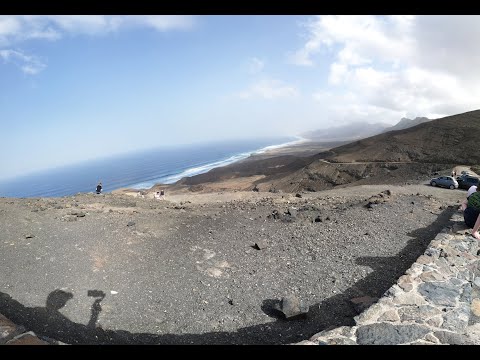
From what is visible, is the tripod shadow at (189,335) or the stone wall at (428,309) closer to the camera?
the stone wall at (428,309)

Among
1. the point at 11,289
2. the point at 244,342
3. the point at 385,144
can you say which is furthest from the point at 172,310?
the point at 385,144

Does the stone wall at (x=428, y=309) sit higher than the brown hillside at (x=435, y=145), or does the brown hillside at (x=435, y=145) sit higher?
the brown hillside at (x=435, y=145)

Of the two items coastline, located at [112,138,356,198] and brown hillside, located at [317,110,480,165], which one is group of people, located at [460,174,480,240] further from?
coastline, located at [112,138,356,198]

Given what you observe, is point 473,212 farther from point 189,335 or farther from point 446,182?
point 446,182

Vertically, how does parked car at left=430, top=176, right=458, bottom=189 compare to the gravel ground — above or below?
below

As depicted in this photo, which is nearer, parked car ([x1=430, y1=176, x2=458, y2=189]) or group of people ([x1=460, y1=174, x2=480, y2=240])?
group of people ([x1=460, y1=174, x2=480, y2=240])

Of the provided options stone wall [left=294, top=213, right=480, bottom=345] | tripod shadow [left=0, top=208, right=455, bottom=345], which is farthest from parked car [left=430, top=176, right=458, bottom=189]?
tripod shadow [left=0, top=208, right=455, bottom=345]

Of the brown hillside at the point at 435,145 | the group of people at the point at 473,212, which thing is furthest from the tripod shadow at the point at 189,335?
the brown hillside at the point at 435,145

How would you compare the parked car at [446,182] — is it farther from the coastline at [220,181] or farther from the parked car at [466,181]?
the coastline at [220,181]
